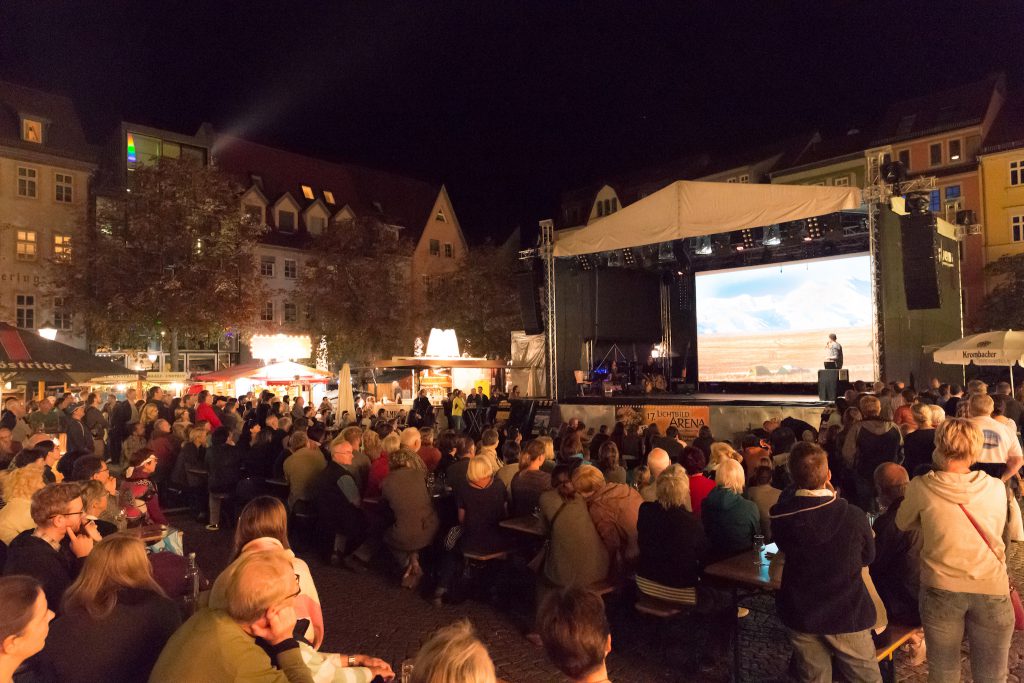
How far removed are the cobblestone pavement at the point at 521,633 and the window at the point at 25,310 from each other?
26310 mm

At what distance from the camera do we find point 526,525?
5598 mm

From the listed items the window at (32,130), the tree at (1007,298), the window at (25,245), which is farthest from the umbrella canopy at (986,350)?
the window at (32,130)

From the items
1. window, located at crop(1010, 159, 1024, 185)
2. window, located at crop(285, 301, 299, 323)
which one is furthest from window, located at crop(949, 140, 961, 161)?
window, located at crop(285, 301, 299, 323)

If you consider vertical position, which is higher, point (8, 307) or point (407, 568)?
point (8, 307)

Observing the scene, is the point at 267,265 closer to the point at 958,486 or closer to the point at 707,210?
the point at 707,210

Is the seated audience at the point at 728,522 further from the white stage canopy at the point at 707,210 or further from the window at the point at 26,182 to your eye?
the window at the point at 26,182

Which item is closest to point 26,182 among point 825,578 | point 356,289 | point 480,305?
point 356,289

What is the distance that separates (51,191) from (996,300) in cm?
3740

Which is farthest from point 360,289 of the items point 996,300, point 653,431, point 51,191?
point 996,300

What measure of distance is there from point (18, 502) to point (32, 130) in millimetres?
29540

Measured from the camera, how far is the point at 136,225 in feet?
78.4

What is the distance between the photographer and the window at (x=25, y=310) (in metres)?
26.7

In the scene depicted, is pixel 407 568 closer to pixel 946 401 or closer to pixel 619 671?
pixel 619 671

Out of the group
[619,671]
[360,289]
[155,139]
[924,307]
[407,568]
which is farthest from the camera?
[360,289]
